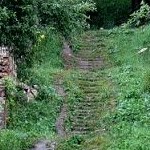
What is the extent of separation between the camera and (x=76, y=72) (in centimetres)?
2003

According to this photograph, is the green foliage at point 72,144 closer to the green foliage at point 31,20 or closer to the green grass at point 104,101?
the green grass at point 104,101

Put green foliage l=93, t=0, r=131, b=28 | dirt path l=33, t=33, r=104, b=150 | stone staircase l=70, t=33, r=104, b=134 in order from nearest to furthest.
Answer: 1. dirt path l=33, t=33, r=104, b=150
2. stone staircase l=70, t=33, r=104, b=134
3. green foliage l=93, t=0, r=131, b=28

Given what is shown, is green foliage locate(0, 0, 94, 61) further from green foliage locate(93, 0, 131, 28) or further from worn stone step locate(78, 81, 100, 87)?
green foliage locate(93, 0, 131, 28)

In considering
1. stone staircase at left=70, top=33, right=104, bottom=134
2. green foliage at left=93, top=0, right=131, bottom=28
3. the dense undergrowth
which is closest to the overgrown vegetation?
the dense undergrowth

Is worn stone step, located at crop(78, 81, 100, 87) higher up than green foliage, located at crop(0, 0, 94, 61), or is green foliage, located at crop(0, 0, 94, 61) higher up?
green foliage, located at crop(0, 0, 94, 61)

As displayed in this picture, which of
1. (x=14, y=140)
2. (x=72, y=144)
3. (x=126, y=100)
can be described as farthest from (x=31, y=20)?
(x=126, y=100)

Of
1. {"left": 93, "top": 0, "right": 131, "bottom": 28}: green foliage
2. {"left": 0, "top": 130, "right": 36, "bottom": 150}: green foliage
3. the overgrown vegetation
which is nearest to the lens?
the overgrown vegetation

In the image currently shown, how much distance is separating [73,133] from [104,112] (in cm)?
158

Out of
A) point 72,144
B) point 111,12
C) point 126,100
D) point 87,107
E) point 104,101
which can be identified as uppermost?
point 111,12

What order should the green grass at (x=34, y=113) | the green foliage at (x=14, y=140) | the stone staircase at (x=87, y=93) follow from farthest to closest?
the stone staircase at (x=87, y=93)
the green grass at (x=34, y=113)
the green foliage at (x=14, y=140)

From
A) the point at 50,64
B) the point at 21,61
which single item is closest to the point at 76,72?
the point at 50,64

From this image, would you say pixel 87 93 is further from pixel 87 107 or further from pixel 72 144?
pixel 72 144

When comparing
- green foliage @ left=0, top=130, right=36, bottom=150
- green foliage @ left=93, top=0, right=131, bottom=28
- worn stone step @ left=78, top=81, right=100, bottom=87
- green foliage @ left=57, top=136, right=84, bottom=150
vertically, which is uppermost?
green foliage @ left=93, top=0, right=131, bottom=28

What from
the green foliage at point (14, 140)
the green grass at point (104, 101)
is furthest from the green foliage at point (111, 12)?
the green foliage at point (14, 140)
